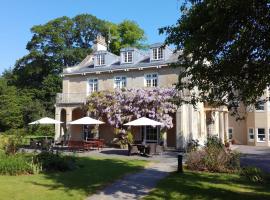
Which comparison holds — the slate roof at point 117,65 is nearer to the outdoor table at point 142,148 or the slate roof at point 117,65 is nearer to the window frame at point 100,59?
Result: the window frame at point 100,59

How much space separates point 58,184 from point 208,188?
5.35 m

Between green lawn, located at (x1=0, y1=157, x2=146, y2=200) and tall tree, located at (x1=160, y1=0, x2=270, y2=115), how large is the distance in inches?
198

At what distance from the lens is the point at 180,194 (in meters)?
11.6

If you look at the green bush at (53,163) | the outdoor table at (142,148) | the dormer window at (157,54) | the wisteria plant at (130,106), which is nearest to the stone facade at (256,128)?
the dormer window at (157,54)

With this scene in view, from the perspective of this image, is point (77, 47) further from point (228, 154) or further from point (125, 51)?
point (228, 154)

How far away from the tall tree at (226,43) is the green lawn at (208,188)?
10.6 ft

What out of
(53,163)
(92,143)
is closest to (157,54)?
(92,143)

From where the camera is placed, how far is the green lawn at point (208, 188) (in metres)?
11.4

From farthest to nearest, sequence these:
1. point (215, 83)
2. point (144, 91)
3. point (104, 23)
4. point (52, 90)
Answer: point (104, 23), point (52, 90), point (144, 91), point (215, 83)

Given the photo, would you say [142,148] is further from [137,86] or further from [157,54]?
[157,54]

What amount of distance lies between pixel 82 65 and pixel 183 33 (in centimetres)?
3100

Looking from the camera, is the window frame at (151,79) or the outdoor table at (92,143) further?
the window frame at (151,79)

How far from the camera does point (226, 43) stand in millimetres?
9477

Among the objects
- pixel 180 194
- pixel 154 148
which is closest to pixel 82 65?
pixel 154 148
